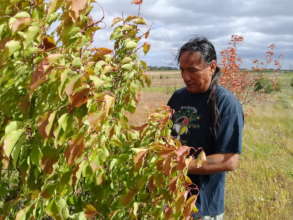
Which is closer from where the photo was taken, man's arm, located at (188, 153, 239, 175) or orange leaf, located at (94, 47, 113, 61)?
orange leaf, located at (94, 47, 113, 61)

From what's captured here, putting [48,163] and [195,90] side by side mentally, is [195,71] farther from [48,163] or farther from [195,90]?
[48,163]

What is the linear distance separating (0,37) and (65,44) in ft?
0.75

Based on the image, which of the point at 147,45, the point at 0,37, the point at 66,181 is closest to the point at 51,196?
the point at 66,181

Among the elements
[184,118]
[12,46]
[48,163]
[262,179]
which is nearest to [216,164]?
[184,118]

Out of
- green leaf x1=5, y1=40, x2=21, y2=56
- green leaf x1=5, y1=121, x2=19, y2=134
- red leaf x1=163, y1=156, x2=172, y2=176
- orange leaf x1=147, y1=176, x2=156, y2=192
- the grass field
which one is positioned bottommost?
the grass field

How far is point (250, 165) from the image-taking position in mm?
8125

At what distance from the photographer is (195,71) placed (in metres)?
2.40

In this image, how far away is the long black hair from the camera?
90.8 inches

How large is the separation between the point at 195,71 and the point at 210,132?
15.8 inches

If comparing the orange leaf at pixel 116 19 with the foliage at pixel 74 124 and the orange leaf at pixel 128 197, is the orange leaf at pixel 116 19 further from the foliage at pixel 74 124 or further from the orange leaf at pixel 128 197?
the orange leaf at pixel 128 197

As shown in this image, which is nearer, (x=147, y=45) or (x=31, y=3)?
(x=31, y=3)

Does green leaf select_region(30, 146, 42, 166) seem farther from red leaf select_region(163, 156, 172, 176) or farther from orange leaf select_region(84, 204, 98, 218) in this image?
red leaf select_region(163, 156, 172, 176)

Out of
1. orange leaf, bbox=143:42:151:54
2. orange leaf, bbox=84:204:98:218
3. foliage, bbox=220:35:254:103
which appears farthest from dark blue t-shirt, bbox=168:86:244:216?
foliage, bbox=220:35:254:103

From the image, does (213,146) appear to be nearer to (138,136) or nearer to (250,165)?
(138,136)
